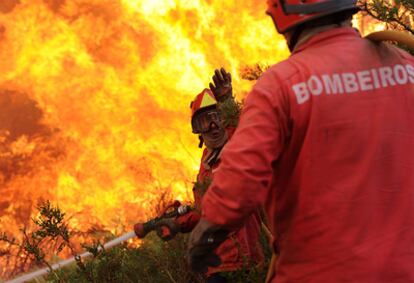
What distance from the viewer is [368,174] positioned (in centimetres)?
201

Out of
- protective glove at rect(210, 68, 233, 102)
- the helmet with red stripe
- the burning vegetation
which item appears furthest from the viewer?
the burning vegetation

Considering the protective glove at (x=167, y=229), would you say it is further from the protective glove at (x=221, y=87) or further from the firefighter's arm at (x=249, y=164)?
the protective glove at (x=221, y=87)

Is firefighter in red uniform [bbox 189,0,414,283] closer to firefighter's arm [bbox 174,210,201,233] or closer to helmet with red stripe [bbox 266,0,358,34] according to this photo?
helmet with red stripe [bbox 266,0,358,34]

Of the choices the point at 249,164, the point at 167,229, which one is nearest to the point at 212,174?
the point at 167,229

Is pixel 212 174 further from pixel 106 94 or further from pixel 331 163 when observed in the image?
pixel 106 94

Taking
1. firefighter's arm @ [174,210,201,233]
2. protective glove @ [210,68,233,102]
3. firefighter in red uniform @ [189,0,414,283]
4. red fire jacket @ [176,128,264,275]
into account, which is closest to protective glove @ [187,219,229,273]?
firefighter in red uniform @ [189,0,414,283]

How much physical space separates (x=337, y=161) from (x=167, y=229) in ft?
4.00

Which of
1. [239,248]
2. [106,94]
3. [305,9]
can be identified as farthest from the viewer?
[106,94]

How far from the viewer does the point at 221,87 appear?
4.60 m

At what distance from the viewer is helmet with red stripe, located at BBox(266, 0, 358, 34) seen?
2.10m

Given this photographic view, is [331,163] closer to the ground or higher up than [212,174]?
higher up

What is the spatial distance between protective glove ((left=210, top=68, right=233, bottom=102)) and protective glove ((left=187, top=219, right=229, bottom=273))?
2648mm

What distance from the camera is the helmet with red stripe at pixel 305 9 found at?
2.10 meters

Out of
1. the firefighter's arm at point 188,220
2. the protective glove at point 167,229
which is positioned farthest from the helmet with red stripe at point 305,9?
the firefighter's arm at point 188,220
